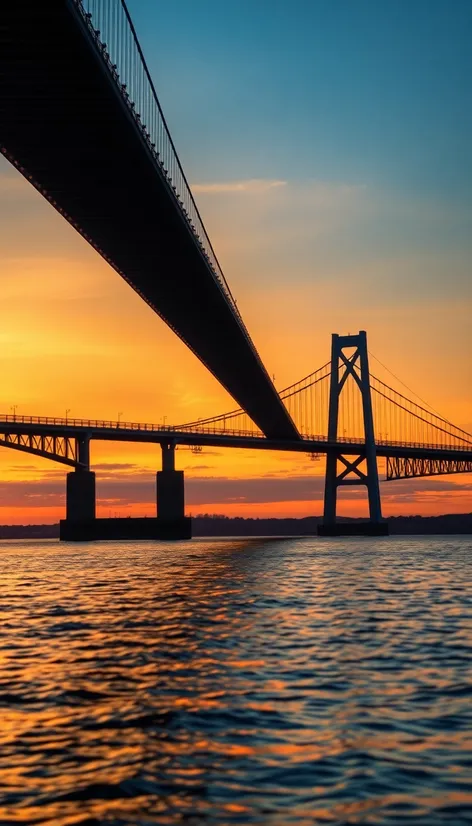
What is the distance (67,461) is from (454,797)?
87845 millimetres

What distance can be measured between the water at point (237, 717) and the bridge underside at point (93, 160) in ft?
37.5

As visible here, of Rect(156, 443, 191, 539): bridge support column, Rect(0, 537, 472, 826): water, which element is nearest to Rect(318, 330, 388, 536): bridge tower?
Rect(156, 443, 191, 539): bridge support column

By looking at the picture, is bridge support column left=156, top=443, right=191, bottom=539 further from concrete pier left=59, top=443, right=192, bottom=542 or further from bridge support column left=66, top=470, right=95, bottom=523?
bridge support column left=66, top=470, right=95, bottom=523

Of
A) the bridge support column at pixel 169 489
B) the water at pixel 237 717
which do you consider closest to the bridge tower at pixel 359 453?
the bridge support column at pixel 169 489

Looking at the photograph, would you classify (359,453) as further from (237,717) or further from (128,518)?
(237,717)

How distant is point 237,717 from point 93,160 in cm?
2126

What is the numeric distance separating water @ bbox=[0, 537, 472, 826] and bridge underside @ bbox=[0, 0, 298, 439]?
37.5 feet

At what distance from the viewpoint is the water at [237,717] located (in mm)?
6633

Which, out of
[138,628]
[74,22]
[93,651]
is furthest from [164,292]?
[93,651]

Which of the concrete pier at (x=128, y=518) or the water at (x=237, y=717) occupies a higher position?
the concrete pier at (x=128, y=518)

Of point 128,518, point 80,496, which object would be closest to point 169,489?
point 80,496

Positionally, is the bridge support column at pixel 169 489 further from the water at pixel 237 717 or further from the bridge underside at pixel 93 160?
the water at pixel 237 717

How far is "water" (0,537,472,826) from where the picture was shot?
663 centimetres

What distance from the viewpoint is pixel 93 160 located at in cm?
2795
